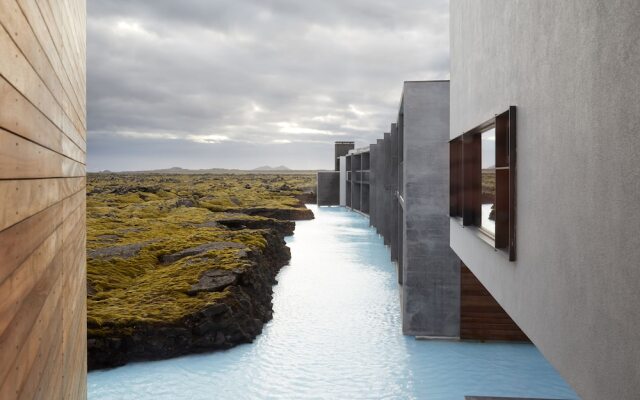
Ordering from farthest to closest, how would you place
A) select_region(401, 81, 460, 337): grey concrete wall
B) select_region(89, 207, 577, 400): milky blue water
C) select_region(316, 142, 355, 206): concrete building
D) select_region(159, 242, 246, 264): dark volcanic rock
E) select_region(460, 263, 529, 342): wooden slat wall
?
1. select_region(316, 142, 355, 206): concrete building
2. select_region(159, 242, 246, 264): dark volcanic rock
3. select_region(401, 81, 460, 337): grey concrete wall
4. select_region(460, 263, 529, 342): wooden slat wall
5. select_region(89, 207, 577, 400): milky blue water

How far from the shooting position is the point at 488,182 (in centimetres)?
1044

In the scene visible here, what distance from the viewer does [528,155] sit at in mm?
4562

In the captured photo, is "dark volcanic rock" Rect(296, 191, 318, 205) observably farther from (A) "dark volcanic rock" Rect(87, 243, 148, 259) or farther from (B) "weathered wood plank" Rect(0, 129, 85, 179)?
(B) "weathered wood plank" Rect(0, 129, 85, 179)

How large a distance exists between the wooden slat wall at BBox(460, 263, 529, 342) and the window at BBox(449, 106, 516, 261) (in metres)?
2.49

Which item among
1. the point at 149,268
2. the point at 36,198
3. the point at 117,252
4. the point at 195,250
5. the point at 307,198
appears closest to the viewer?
the point at 36,198

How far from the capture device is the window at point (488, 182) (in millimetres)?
5023

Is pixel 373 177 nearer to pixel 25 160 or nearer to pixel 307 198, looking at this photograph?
pixel 307 198

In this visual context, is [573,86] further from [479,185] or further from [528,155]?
[479,185]

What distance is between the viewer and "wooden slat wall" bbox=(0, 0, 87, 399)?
2170mm

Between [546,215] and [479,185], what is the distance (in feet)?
14.6

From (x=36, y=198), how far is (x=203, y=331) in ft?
31.2

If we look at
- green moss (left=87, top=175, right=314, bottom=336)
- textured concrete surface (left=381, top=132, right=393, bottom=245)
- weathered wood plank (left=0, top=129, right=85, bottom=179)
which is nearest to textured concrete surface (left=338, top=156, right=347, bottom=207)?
textured concrete surface (left=381, top=132, right=393, bottom=245)

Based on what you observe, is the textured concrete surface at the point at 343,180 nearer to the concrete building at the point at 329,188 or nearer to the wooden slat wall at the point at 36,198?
the concrete building at the point at 329,188

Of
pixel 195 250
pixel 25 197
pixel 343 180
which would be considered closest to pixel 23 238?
pixel 25 197
